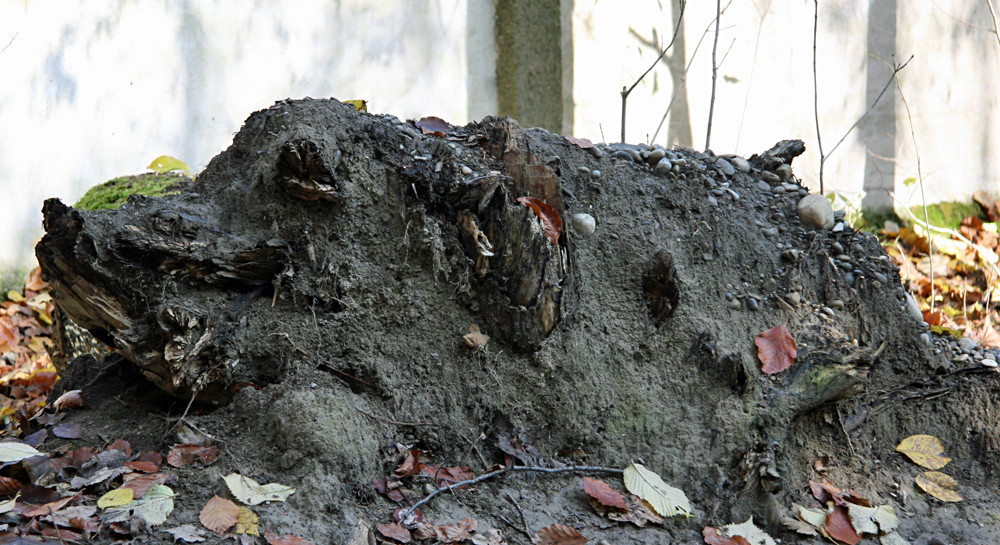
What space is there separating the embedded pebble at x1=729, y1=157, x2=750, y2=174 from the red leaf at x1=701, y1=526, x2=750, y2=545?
150cm

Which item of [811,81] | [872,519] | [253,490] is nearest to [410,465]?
[253,490]

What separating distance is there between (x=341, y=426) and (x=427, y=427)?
0.95 ft

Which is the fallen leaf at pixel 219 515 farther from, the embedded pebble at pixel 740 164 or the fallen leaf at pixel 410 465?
the embedded pebble at pixel 740 164

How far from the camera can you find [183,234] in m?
2.21

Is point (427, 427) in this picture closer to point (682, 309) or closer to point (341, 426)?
point (341, 426)

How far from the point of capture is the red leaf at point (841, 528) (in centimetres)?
231

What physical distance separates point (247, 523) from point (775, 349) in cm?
182

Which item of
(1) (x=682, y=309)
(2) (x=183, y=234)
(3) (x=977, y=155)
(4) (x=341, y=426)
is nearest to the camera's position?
(4) (x=341, y=426)

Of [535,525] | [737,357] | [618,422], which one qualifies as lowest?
[535,525]

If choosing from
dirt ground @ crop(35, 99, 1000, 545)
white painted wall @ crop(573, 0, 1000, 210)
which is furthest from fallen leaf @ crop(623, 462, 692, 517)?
white painted wall @ crop(573, 0, 1000, 210)

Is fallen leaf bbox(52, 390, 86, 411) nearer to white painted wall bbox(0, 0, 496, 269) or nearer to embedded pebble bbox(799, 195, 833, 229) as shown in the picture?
white painted wall bbox(0, 0, 496, 269)

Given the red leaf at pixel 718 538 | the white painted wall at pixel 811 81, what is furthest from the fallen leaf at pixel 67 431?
the white painted wall at pixel 811 81

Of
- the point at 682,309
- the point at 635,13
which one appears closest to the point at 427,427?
the point at 682,309

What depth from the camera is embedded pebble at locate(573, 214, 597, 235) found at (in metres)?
2.66
